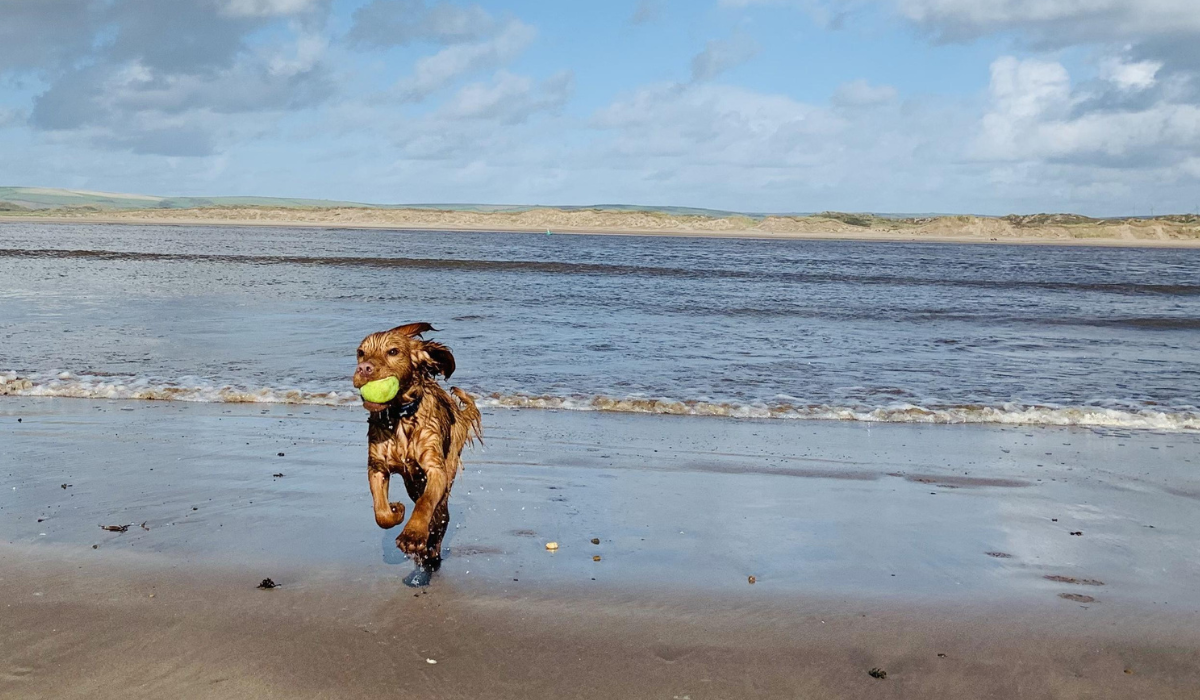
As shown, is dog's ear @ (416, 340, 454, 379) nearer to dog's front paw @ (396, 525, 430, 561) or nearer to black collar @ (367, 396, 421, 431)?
black collar @ (367, 396, 421, 431)

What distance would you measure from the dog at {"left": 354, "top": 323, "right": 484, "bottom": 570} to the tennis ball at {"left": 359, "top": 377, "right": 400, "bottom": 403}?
0.02 meters

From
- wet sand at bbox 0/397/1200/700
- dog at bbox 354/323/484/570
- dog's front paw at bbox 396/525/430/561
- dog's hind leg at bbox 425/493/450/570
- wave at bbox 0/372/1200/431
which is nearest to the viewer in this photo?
wet sand at bbox 0/397/1200/700

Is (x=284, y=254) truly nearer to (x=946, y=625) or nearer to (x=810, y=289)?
(x=810, y=289)

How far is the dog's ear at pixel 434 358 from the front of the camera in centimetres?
503

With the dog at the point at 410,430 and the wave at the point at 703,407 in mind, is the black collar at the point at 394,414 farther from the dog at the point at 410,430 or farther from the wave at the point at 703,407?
the wave at the point at 703,407

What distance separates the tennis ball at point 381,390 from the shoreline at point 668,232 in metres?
88.2

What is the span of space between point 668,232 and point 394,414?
99.2 metres

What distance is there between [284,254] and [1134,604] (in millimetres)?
45144

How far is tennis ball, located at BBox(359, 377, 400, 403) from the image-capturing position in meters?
4.63

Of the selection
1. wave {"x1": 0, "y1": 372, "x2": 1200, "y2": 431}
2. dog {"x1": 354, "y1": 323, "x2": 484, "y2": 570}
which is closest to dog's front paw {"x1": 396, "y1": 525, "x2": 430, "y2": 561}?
dog {"x1": 354, "y1": 323, "x2": 484, "y2": 570}

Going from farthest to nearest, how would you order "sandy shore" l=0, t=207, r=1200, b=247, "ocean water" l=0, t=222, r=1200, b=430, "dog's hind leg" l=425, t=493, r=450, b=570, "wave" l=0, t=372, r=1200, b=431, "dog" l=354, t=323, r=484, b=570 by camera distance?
1. "sandy shore" l=0, t=207, r=1200, b=247
2. "ocean water" l=0, t=222, r=1200, b=430
3. "wave" l=0, t=372, r=1200, b=431
4. "dog's hind leg" l=425, t=493, r=450, b=570
5. "dog" l=354, t=323, r=484, b=570

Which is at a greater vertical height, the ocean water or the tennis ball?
the tennis ball

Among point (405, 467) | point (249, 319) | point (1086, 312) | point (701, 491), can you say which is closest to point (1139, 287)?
point (1086, 312)

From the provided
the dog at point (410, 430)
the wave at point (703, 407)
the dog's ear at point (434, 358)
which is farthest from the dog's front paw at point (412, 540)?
the wave at point (703, 407)
